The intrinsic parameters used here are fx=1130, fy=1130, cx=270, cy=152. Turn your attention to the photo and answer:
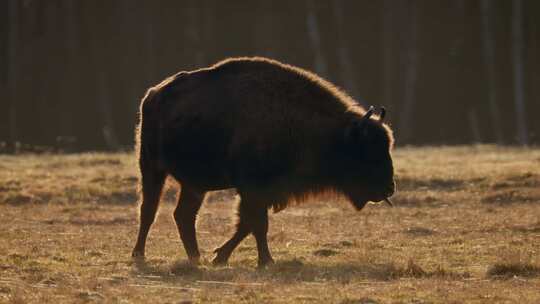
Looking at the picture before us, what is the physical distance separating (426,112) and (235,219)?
29.5m

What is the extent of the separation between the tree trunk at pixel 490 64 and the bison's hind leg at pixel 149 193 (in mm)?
28028

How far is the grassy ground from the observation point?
9.51m

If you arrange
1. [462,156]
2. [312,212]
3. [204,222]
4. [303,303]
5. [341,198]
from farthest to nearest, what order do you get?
[462,156], [312,212], [204,222], [341,198], [303,303]

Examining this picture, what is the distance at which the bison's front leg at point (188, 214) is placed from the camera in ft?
40.3

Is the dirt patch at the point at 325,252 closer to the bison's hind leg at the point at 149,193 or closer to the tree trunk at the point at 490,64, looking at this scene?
the bison's hind leg at the point at 149,193

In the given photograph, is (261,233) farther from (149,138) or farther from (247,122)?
(149,138)

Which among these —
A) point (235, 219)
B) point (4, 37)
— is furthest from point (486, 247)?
point (4, 37)

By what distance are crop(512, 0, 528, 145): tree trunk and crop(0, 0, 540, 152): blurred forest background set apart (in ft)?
0.25

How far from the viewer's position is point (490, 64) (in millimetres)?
40312

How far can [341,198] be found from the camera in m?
12.4

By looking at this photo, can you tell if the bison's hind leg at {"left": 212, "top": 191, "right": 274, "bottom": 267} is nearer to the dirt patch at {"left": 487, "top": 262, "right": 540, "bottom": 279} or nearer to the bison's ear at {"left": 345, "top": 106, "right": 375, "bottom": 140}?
the bison's ear at {"left": 345, "top": 106, "right": 375, "bottom": 140}

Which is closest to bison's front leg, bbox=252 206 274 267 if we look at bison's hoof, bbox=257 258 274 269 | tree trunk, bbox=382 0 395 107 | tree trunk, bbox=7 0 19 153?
bison's hoof, bbox=257 258 274 269

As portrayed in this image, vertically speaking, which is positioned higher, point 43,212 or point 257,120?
point 257,120

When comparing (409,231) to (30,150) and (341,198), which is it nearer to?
(341,198)
